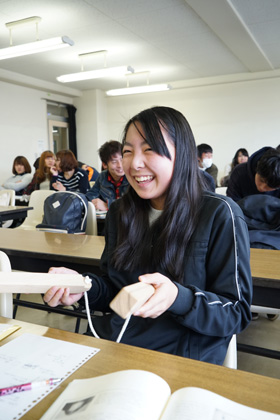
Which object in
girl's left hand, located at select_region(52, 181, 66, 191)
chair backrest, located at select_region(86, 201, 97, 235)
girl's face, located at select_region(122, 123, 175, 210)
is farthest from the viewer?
girl's left hand, located at select_region(52, 181, 66, 191)

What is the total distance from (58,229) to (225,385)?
7.00 ft

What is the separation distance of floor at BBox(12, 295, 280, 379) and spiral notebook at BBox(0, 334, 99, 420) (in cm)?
149

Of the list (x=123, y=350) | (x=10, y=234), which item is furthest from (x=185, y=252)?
(x=10, y=234)

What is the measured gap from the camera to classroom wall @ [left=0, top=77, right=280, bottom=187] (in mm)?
7539

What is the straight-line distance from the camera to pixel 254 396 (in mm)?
615

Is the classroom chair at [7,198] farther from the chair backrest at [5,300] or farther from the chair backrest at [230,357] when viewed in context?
the chair backrest at [230,357]

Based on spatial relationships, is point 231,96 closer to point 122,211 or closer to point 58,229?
point 58,229

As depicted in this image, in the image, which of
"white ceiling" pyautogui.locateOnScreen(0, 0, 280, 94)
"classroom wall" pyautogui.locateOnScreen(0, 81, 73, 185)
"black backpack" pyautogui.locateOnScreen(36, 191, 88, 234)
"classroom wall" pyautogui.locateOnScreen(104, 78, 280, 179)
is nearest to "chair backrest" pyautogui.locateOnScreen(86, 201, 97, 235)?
"black backpack" pyautogui.locateOnScreen(36, 191, 88, 234)

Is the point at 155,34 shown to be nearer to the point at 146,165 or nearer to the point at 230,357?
the point at 146,165

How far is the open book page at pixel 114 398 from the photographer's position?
521 mm

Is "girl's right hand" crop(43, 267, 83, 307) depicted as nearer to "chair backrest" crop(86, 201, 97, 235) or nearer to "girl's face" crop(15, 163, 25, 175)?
"chair backrest" crop(86, 201, 97, 235)

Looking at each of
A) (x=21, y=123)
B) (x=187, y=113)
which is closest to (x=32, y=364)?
(x=21, y=123)

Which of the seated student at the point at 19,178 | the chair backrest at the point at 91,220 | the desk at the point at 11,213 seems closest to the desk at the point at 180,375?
the chair backrest at the point at 91,220

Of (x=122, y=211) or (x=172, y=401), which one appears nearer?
(x=172, y=401)
